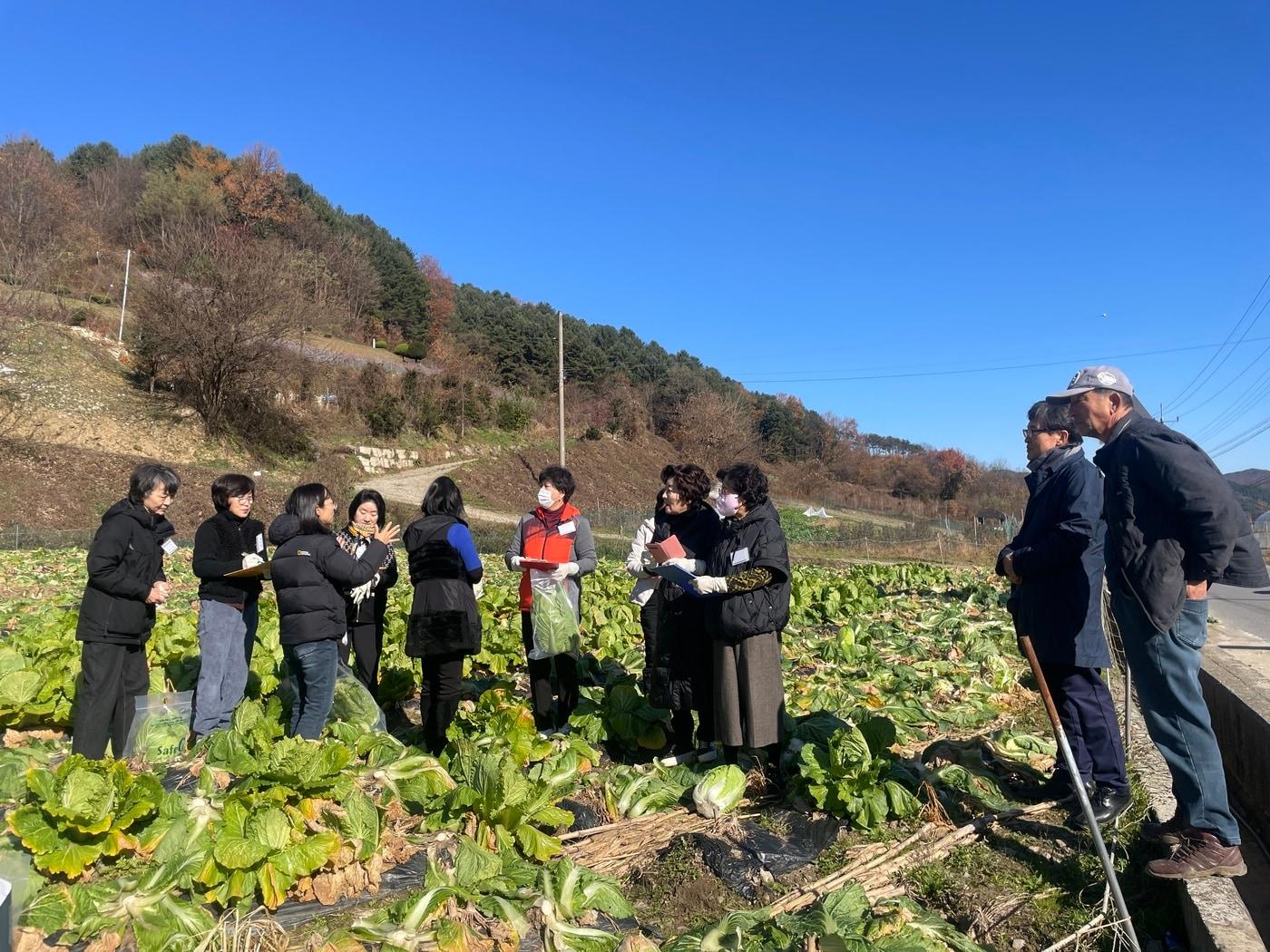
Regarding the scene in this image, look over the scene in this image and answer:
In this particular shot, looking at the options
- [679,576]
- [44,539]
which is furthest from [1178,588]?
[44,539]

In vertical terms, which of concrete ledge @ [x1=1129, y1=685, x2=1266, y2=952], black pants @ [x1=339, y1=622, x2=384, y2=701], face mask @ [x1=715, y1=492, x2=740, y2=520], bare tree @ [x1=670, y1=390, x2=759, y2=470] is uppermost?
bare tree @ [x1=670, y1=390, x2=759, y2=470]

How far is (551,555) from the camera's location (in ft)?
18.3

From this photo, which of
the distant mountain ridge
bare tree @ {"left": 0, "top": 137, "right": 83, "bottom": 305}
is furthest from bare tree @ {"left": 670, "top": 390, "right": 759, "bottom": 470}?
bare tree @ {"left": 0, "top": 137, "right": 83, "bottom": 305}

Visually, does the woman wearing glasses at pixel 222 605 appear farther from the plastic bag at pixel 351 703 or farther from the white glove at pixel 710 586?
the white glove at pixel 710 586

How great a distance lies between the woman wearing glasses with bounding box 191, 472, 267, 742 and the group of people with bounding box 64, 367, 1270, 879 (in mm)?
12

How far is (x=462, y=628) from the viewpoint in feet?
16.2

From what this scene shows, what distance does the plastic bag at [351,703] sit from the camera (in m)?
5.03

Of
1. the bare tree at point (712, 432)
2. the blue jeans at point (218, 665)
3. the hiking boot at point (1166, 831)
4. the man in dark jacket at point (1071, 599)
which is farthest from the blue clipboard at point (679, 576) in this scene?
the bare tree at point (712, 432)

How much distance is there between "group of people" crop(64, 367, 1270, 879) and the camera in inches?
129

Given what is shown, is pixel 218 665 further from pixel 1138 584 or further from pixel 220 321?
pixel 220 321

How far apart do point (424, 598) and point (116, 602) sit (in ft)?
5.28

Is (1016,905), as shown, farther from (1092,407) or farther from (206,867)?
(206,867)

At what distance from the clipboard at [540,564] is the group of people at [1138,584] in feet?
8.88

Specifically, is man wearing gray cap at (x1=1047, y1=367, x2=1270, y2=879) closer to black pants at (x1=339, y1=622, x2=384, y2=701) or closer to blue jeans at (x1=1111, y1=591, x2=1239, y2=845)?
blue jeans at (x1=1111, y1=591, x2=1239, y2=845)
